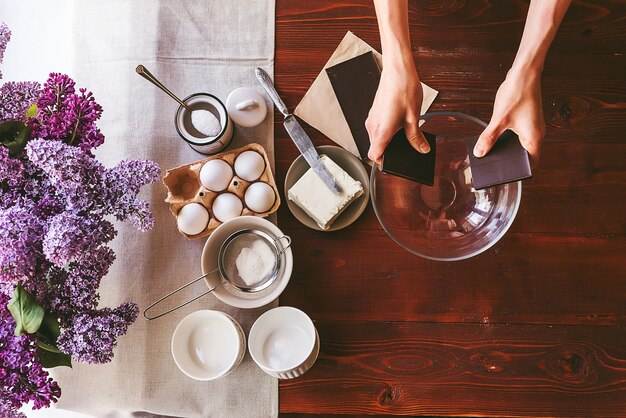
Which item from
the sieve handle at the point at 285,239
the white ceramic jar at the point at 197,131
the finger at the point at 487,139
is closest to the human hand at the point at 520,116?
the finger at the point at 487,139

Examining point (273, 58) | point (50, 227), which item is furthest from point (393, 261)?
point (50, 227)

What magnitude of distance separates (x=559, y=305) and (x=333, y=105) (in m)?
0.59

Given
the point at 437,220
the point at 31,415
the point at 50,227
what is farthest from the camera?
the point at 31,415

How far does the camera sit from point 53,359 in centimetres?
82

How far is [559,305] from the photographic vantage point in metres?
0.97

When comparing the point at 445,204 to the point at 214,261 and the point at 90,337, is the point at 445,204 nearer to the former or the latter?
the point at 214,261

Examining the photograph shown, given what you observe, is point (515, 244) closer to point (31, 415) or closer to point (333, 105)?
point (333, 105)

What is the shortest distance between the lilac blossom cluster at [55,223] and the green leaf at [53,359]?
12 mm

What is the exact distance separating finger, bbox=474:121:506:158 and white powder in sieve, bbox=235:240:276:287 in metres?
0.40

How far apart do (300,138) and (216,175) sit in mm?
177

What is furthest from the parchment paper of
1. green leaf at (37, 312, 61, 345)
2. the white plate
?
green leaf at (37, 312, 61, 345)

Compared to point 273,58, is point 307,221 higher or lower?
lower

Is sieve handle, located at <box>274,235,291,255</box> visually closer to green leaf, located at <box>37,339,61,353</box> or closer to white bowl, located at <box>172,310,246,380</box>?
white bowl, located at <box>172,310,246,380</box>

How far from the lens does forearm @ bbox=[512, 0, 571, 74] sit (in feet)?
2.70
